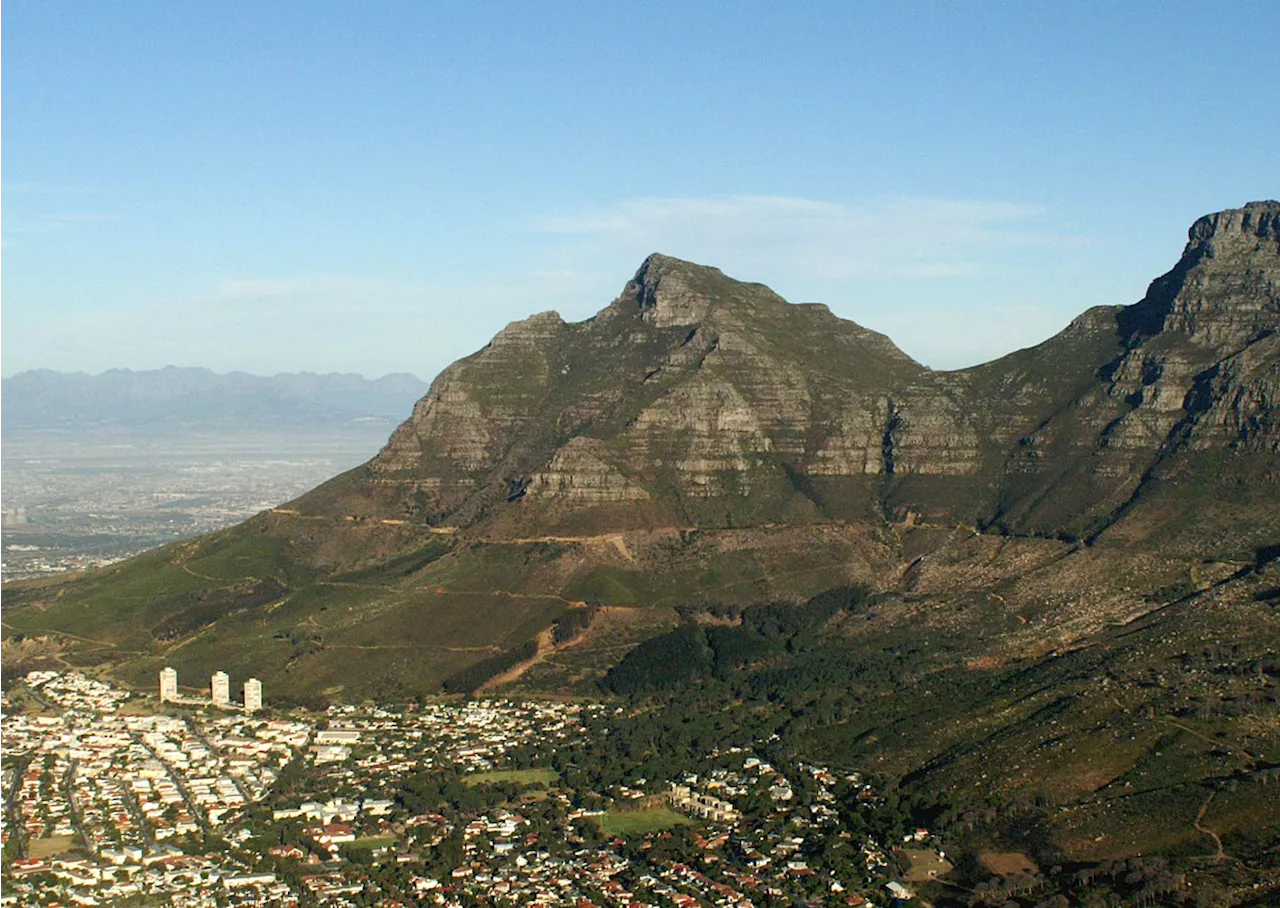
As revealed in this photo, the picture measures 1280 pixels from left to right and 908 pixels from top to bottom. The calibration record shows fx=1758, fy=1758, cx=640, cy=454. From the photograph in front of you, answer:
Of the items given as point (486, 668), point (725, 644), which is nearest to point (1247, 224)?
point (725, 644)

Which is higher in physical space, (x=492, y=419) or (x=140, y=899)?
(x=492, y=419)

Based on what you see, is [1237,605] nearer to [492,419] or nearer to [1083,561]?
[1083,561]

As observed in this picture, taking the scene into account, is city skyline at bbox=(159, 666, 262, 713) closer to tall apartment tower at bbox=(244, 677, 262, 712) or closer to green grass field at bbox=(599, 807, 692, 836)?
tall apartment tower at bbox=(244, 677, 262, 712)

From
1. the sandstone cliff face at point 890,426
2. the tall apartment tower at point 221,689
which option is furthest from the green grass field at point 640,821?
the sandstone cliff face at point 890,426

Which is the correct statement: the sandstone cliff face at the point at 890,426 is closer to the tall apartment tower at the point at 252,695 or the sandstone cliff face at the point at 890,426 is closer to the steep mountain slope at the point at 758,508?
the steep mountain slope at the point at 758,508

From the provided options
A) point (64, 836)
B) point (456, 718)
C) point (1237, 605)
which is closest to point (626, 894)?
point (64, 836)

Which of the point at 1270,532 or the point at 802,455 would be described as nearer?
the point at 1270,532

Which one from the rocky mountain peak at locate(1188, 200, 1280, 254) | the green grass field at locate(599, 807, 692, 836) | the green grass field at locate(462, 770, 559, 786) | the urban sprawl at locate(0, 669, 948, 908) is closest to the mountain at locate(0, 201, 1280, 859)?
the rocky mountain peak at locate(1188, 200, 1280, 254)
